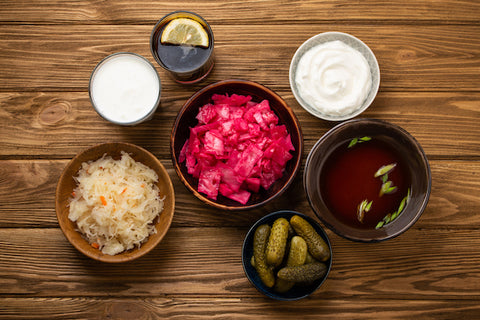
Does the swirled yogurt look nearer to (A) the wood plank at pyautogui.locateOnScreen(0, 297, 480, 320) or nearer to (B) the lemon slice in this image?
(B) the lemon slice

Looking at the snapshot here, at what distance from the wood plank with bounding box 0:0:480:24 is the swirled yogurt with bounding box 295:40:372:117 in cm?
23

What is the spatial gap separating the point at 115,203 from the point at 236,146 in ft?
1.86

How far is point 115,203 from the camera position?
5.88 ft

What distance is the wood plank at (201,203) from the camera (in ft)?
6.42

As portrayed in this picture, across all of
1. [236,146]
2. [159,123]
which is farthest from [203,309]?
[159,123]

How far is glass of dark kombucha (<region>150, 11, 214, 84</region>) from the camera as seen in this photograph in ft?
5.96

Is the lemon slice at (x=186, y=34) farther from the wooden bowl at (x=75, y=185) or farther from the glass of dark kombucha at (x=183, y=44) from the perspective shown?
the wooden bowl at (x=75, y=185)

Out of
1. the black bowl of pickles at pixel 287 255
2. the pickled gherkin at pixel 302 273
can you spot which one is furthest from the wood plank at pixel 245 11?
the pickled gherkin at pixel 302 273

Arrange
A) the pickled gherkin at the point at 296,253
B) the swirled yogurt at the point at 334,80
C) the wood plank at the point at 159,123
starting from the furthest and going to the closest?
1. the wood plank at the point at 159,123
2. the swirled yogurt at the point at 334,80
3. the pickled gherkin at the point at 296,253

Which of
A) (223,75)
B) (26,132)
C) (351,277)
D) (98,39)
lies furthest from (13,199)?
(351,277)

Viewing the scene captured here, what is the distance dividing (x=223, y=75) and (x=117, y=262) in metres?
0.96

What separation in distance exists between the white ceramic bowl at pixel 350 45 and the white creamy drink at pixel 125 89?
62 cm

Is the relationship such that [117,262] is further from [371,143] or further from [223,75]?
[371,143]

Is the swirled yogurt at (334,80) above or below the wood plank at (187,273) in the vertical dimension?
above
